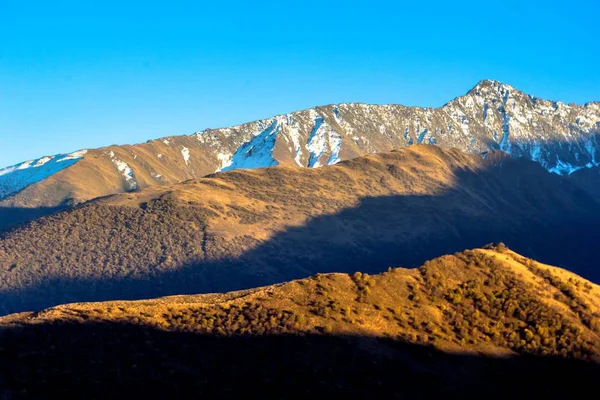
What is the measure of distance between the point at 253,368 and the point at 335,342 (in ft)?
27.3

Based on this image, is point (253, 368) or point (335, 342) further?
point (335, 342)

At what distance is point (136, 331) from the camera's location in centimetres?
6122

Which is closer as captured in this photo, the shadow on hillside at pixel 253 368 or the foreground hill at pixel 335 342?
the shadow on hillside at pixel 253 368

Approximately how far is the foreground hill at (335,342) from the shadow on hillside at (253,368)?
0.41 feet

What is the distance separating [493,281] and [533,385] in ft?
54.8

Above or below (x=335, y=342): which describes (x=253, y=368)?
below

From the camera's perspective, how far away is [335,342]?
59.2m

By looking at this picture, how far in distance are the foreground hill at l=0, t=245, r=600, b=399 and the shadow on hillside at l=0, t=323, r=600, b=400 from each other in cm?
13

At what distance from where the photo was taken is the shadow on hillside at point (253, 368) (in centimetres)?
5162

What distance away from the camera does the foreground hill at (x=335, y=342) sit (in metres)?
52.9

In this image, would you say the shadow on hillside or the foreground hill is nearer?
the shadow on hillside

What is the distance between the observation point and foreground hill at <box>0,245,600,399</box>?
5294 centimetres

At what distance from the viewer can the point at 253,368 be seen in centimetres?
5506

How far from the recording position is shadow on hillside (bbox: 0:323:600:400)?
169 ft
